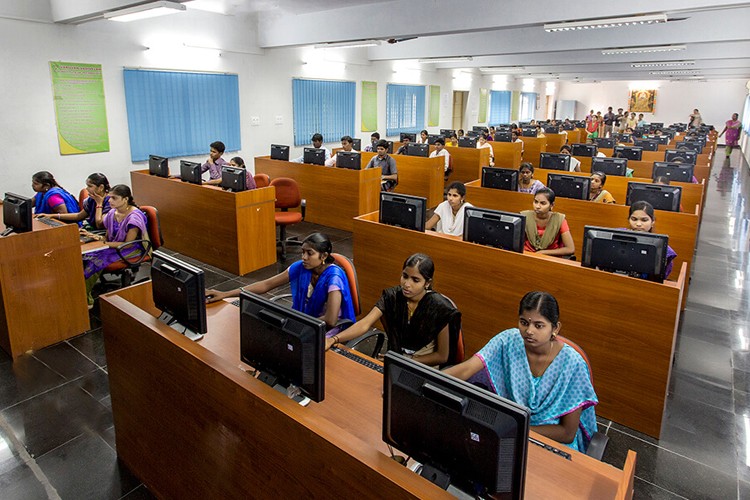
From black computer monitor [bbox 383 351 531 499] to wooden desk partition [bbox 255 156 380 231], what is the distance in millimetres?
5525

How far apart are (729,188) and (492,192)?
Answer: 8.73m

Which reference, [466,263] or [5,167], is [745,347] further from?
[5,167]

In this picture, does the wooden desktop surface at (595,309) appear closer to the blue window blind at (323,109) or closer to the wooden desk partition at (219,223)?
the wooden desk partition at (219,223)

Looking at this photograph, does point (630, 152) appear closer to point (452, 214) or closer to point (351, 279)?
point (452, 214)

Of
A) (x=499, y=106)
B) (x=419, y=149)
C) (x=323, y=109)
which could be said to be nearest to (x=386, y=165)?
(x=419, y=149)

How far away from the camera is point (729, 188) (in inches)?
437

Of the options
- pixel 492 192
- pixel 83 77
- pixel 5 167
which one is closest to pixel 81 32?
pixel 83 77

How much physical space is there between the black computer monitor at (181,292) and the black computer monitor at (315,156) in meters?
5.21

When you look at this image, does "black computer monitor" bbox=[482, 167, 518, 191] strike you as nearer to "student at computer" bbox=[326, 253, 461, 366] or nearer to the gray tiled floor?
the gray tiled floor

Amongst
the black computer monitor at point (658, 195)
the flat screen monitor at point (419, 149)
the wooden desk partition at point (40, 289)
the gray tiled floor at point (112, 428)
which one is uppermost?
the flat screen monitor at point (419, 149)

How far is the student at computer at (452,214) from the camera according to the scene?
414 cm

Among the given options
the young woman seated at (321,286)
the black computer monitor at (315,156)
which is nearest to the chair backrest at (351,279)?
the young woman seated at (321,286)

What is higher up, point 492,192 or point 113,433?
point 492,192

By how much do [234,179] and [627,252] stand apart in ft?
12.3
